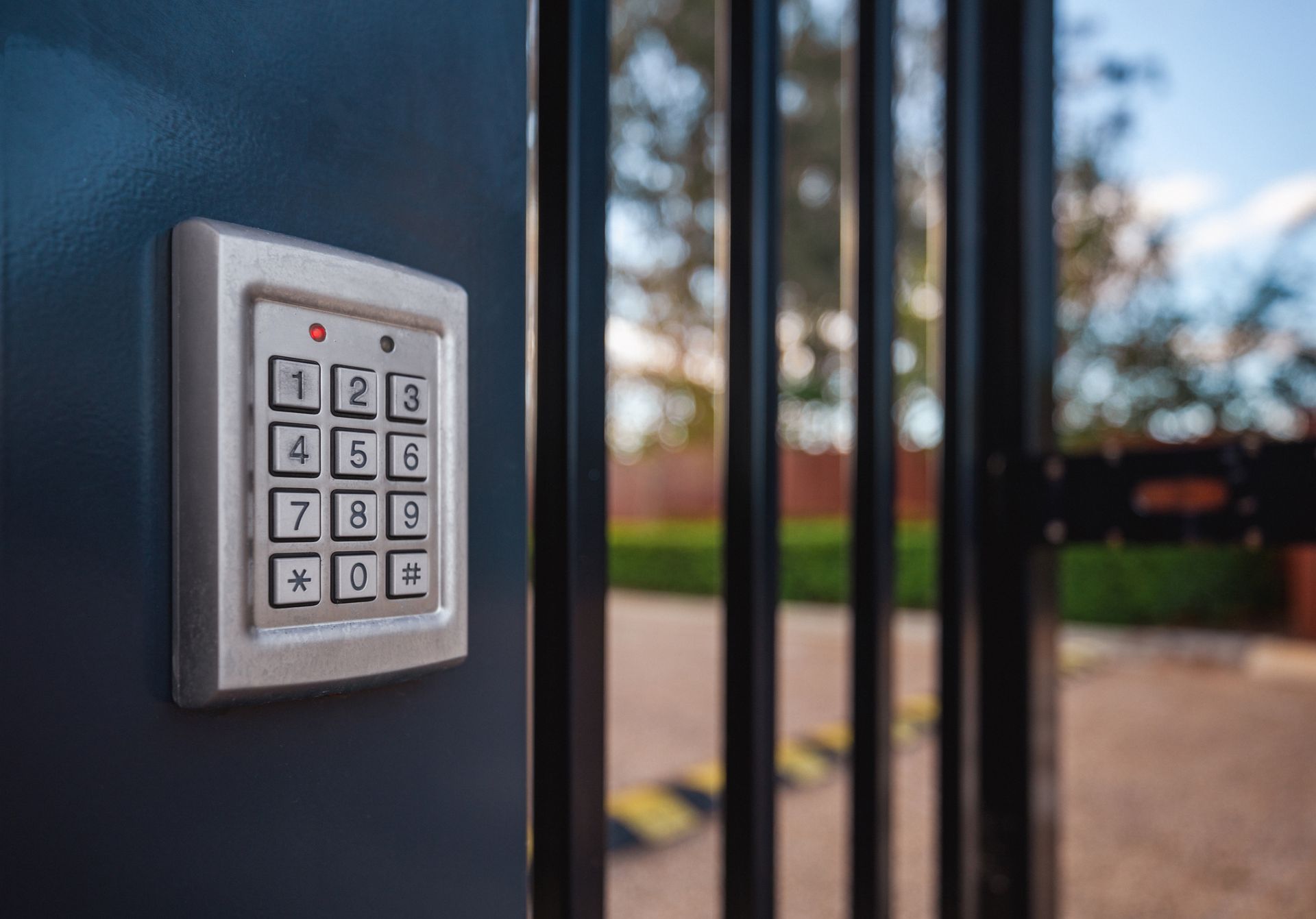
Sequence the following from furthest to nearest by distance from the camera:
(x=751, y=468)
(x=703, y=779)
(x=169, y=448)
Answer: (x=703, y=779)
(x=751, y=468)
(x=169, y=448)

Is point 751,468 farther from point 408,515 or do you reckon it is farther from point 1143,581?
point 1143,581

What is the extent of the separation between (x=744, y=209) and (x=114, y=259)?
51 centimetres

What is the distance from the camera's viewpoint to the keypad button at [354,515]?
43 cm

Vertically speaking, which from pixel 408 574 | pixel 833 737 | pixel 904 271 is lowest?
pixel 833 737

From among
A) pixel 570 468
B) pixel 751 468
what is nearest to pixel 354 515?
pixel 570 468

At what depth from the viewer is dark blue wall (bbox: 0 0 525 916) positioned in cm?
36

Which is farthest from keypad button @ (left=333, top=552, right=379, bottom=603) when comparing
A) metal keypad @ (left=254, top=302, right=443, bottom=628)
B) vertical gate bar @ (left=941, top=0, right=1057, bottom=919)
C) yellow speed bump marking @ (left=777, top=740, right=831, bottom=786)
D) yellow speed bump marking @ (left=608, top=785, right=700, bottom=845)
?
yellow speed bump marking @ (left=777, top=740, right=831, bottom=786)

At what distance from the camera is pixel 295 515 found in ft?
1.37

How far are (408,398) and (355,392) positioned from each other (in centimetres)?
3

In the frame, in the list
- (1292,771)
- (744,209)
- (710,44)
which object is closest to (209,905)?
(744,209)

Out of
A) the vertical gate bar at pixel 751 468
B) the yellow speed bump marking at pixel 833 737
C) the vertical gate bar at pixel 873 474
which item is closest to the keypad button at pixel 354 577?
the vertical gate bar at pixel 751 468

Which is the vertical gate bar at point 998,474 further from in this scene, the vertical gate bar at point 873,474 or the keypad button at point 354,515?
the keypad button at point 354,515

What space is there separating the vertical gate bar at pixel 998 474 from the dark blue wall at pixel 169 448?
25.1 inches

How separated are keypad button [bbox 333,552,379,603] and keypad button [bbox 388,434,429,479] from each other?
4 centimetres
